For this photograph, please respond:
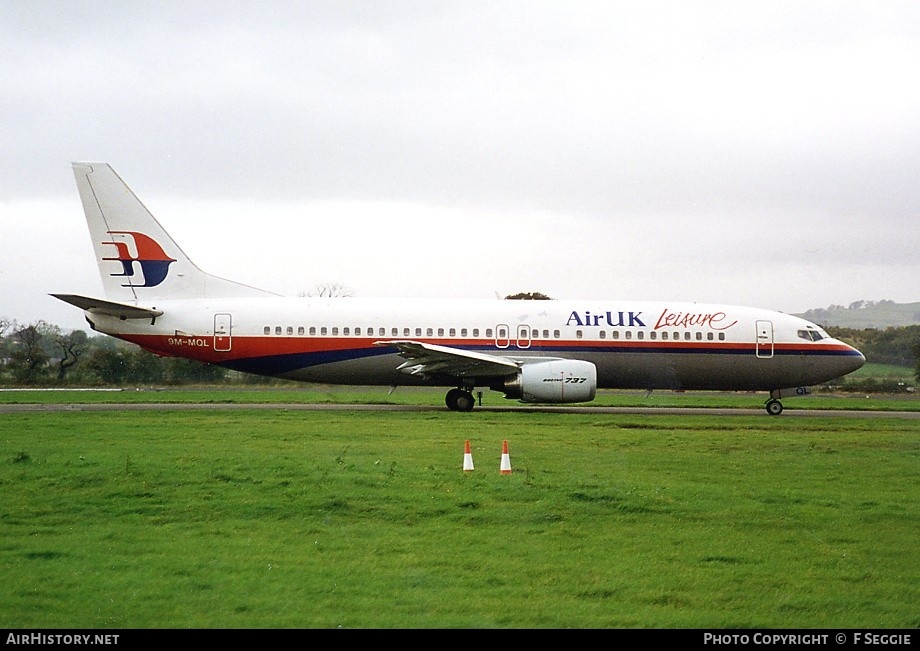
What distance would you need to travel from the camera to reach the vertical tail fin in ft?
99.6

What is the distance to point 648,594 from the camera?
8.26 metres

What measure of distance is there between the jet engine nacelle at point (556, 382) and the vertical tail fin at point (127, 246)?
11.0 metres

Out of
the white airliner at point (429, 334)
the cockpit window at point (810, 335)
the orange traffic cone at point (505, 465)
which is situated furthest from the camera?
the cockpit window at point (810, 335)

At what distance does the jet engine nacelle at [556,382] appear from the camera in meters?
28.8

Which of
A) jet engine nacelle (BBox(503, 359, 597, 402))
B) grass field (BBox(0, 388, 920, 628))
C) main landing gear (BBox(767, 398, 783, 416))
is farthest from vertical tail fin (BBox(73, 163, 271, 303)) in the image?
main landing gear (BBox(767, 398, 783, 416))

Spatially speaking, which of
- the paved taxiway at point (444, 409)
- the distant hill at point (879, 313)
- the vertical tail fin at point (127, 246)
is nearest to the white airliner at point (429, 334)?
the vertical tail fin at point (127, 246)

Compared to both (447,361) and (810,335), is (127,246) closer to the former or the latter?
(447,361)

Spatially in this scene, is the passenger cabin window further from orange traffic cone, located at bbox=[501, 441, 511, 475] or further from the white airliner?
orange traffic cone, located at bbox=[501, 441, 511, 475]

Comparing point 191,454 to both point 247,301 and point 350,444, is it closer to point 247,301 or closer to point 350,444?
point 350,444

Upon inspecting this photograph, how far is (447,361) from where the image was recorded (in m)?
29.3

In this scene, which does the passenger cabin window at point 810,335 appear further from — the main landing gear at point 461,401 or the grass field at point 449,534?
the grass field at point 449,534

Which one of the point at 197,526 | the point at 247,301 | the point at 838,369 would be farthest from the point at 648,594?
the point at 838,369

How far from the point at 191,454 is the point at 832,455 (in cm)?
1192

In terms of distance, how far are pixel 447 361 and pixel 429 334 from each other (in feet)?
5.94
